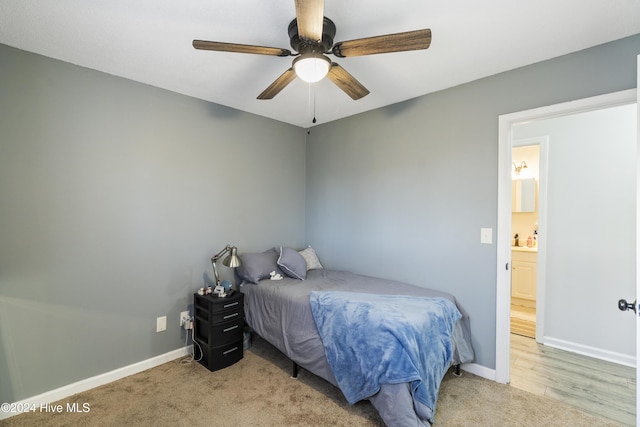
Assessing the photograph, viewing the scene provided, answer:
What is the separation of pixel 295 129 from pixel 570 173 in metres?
3.14

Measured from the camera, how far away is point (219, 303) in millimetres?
2467

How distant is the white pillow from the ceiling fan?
2192mm

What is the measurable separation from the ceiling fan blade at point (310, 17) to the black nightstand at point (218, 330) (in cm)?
215

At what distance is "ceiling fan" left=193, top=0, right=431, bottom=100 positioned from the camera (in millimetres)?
1315

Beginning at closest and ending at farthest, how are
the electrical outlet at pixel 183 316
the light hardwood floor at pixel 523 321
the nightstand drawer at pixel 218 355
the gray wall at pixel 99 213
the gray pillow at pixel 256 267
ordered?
1. the gray wall at pixel 99 213
2. the nightstand drawer at pixel 218 355
3. the electrical outlet at pixel 183 316
4. the gray pillow at pixel 256 267
5. the light hardwood floor at pixel 523 321

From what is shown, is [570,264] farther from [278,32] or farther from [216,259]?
[216,259]

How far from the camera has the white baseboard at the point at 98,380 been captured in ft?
6.46

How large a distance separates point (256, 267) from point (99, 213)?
141 centimetres

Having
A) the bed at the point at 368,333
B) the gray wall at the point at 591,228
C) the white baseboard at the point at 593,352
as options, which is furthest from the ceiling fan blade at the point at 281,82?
the white baseboard at the point at 593,352

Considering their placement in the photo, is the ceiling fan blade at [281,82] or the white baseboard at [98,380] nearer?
the ceiling fan blade at [281,82]

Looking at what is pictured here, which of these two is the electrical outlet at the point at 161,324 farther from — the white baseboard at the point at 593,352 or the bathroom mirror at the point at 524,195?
the bathroom mirror at the point at 524,195

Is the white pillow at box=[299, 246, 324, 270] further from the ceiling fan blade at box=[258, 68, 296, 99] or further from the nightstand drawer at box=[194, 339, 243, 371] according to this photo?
the ceiling fan blade at box=[258, 68, 296, 99]

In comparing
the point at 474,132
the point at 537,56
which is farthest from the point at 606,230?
the point at 537,56

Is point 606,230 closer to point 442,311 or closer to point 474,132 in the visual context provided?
point 474,132
